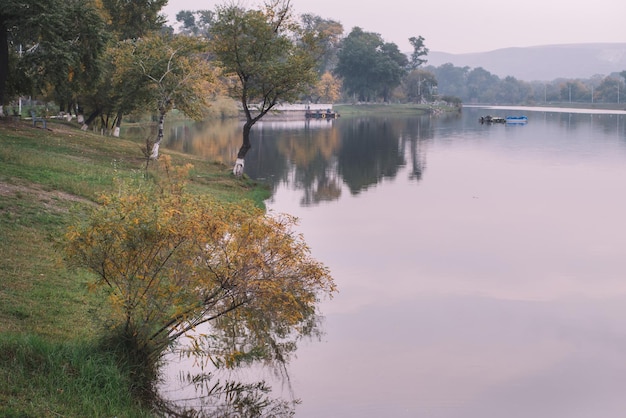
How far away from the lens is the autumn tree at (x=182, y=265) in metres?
12.0

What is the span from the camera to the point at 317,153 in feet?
203

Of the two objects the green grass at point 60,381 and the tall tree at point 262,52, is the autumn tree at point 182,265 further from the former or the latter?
the tall tree at point 262,52

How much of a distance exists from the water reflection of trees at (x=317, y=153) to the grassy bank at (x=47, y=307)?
13.6 meters

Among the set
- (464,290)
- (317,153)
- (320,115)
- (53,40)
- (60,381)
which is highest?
(53,40)

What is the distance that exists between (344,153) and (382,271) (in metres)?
39.4

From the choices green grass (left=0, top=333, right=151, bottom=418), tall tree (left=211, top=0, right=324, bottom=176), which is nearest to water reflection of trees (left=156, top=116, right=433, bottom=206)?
tall tree (left=211, top=0, right=324, bottom=176)

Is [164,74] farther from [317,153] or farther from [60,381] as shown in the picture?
[60,381]

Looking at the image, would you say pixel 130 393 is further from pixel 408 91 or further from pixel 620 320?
pixel 408 91

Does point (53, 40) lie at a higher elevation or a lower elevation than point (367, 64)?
lower

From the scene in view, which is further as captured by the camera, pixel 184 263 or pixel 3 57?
pixel 3 57

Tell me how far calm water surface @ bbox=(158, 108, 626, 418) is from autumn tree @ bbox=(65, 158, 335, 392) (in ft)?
9.36

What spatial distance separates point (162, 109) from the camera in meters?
39.2

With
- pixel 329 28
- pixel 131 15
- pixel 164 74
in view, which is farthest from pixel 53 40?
pixel 329 28

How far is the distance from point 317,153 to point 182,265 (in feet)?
163
